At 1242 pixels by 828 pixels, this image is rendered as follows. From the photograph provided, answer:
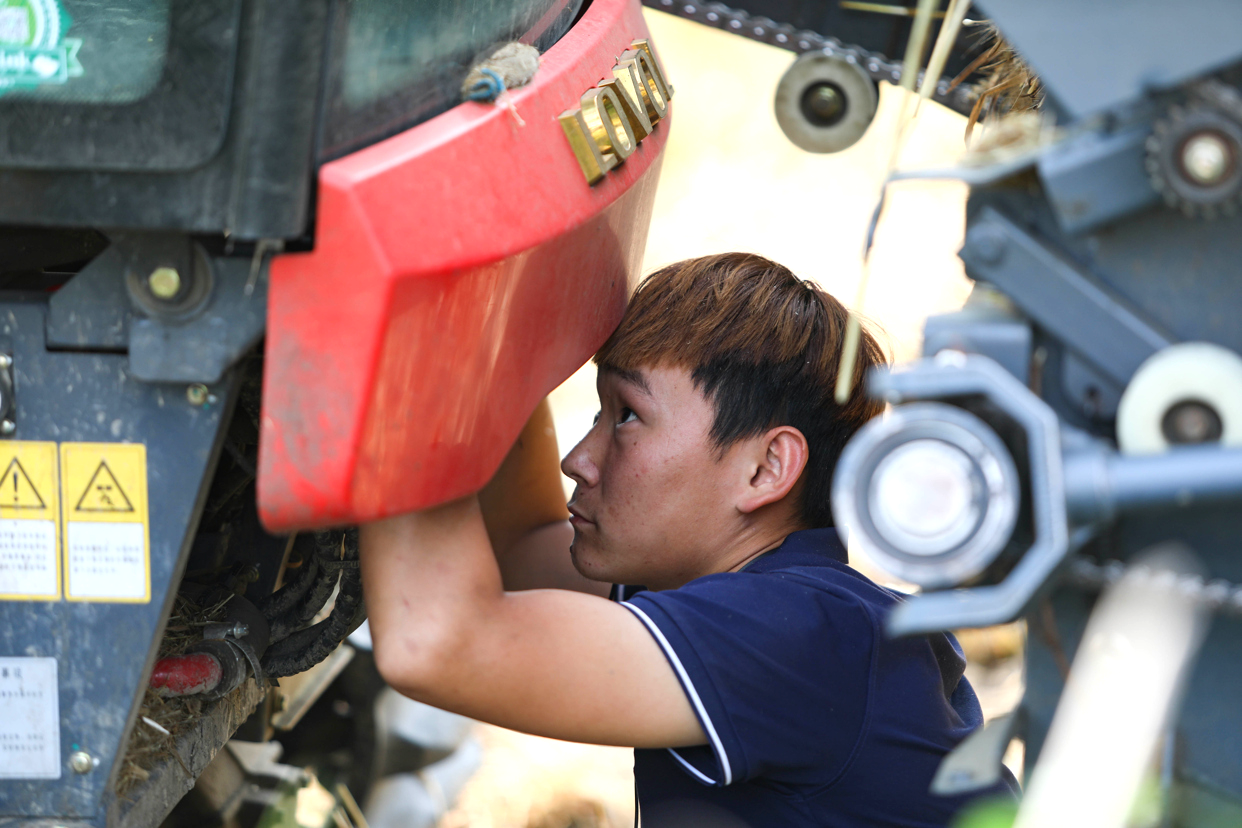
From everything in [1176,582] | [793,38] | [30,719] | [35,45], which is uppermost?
[793,38]

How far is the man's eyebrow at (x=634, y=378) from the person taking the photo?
1700mm


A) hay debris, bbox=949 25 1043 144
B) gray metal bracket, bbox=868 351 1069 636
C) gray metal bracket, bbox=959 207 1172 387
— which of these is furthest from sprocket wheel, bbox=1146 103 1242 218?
hay debris, bbox=949 25 1043 144

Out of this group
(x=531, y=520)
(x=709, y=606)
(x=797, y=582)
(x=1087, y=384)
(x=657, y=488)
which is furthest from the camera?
(x=531, y=520)

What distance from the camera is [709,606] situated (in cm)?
140

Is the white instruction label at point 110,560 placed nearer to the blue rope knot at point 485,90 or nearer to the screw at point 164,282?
the screw at point 164,282

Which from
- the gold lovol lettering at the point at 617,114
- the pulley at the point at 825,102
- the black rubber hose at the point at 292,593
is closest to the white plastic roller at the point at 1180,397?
the gold lovol lettering at the point at 617,114

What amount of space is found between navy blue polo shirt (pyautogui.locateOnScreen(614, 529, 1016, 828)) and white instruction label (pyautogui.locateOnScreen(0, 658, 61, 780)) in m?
0.64

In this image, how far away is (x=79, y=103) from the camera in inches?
41.2

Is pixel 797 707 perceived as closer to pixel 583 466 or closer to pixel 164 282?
pixel 583 466

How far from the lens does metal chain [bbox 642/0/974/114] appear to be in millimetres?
2447

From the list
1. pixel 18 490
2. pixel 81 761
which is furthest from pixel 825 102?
pixel 81 761

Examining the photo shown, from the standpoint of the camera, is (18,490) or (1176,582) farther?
(18,490)

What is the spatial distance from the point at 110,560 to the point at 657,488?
75 cm

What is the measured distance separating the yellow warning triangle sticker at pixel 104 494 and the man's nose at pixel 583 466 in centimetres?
70
